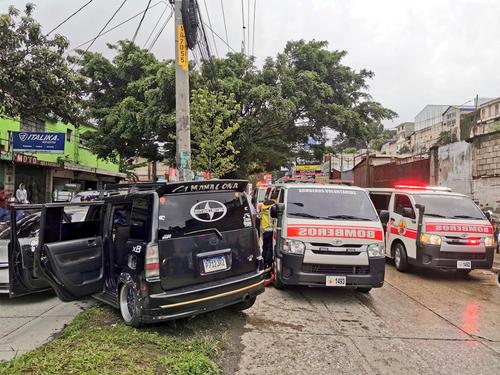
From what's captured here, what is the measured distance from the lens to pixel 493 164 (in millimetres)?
13695

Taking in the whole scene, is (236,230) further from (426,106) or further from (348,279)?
(426,106)

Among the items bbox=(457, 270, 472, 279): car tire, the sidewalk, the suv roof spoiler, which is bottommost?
bbox=(457, 270, 472, 279): car tire

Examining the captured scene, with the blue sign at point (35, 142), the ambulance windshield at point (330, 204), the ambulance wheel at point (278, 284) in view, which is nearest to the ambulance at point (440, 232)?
the ambulance windshield at point (330, 204)

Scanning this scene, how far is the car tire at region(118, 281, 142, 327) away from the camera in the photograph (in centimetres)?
474

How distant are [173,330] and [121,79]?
18.6m

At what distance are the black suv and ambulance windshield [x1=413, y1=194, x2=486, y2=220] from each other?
525 cm

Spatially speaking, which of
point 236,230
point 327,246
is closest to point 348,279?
point 327,246

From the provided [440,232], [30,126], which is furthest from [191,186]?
[30,126]

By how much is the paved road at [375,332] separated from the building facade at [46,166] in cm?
1308

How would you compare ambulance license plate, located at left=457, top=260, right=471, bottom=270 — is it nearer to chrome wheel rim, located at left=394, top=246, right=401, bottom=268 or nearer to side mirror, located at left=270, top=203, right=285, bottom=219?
chrome wheel rim, located at left=394, top=246, right=401, bottom=268

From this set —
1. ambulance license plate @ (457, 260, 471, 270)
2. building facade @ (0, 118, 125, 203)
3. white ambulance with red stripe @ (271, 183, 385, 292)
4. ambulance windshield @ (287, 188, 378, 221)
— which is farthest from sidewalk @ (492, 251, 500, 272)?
building facade @ (0, 118, 125, 203)

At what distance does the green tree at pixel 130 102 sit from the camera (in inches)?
703

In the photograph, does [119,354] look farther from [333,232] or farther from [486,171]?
[486,171]

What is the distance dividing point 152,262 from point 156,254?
3.7 inches
